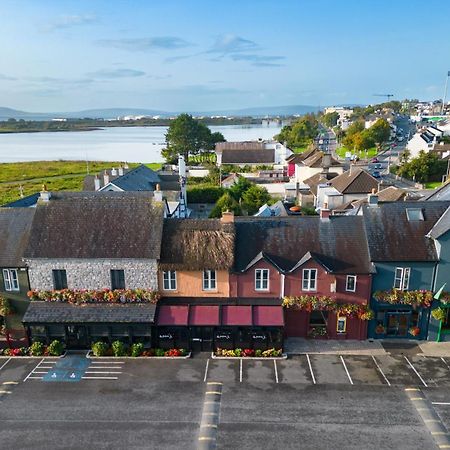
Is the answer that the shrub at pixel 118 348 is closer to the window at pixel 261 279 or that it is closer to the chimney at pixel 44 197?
the window at pixel 261 279

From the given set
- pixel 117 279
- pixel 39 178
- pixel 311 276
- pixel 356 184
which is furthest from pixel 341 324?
pixel 39 178

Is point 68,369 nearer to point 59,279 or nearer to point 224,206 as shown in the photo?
point 59,279

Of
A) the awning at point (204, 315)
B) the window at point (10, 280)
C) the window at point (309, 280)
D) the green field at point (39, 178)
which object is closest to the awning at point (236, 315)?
the awning at point (204, 315)

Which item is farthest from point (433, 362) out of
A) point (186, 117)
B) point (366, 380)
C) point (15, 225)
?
point (186, 117)

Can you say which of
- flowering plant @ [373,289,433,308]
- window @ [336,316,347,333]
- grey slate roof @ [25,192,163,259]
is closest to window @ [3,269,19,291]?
grey slate roof @ [25,192,163,259]

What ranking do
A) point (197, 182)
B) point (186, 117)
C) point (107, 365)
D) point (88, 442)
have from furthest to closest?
point (186, 117), point (197, 182), point (107, 365), point (88, 442)

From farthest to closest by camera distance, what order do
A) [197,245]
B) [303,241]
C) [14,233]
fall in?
[14,233] < [303,241] < [197,245]

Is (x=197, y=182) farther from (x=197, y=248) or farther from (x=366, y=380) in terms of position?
(x=366, y=380)
